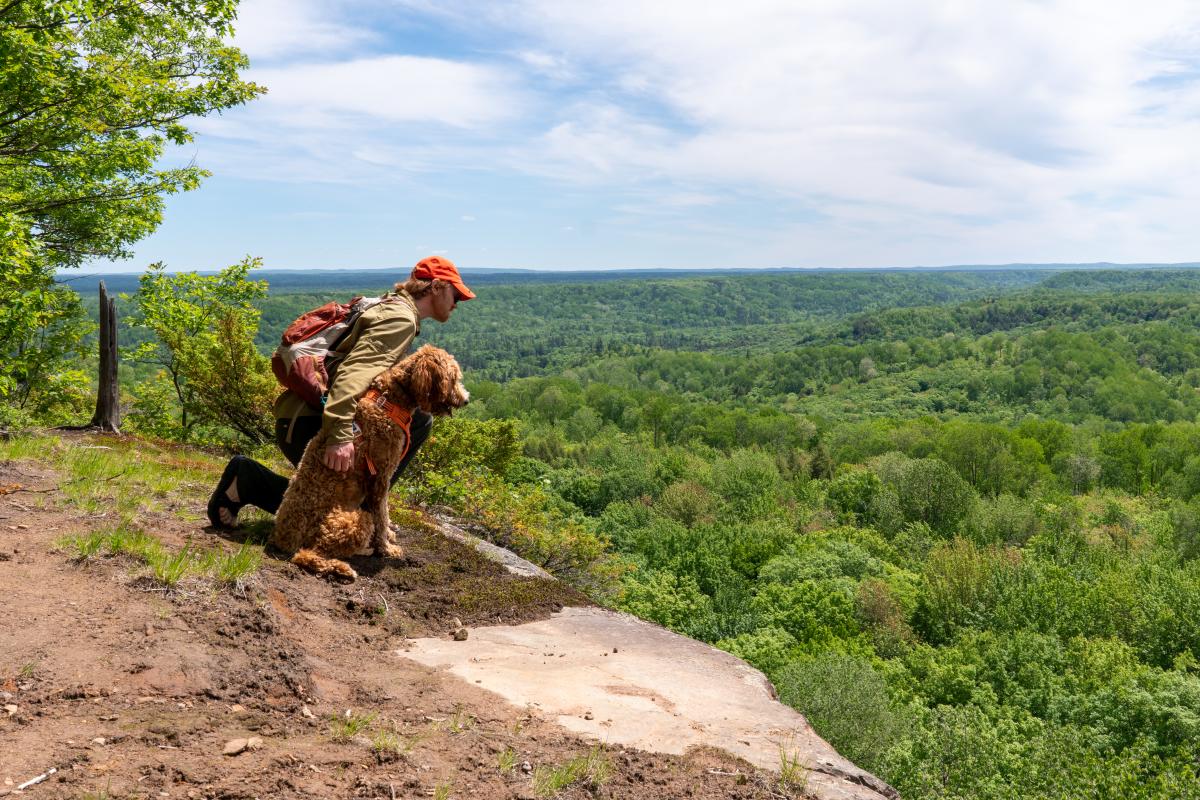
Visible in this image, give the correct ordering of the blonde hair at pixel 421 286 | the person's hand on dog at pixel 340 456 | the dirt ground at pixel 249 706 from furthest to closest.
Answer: the blonde hair at pixel 421 286 < the person's hand on dog at pixel 340 456 < the dirt ground at pixel 249 706

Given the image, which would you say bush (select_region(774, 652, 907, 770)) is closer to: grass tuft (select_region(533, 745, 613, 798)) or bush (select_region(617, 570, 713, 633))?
bush (select_region(617, 570, 713, 633))

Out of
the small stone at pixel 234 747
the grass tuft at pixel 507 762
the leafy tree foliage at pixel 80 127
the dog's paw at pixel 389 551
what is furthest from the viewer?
the leafy tree foliage at pixel 80 127

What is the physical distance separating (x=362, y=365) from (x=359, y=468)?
63 cm

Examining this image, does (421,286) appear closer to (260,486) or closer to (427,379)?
(427,379)

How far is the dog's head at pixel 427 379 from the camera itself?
4895mm

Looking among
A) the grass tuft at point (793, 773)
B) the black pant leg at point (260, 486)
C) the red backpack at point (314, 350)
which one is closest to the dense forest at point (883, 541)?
the black pant leg at point (260, 486)

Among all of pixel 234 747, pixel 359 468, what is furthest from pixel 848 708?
pixel 234 747

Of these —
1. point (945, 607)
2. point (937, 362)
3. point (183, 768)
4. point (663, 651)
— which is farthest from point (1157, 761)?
point (937, 362)

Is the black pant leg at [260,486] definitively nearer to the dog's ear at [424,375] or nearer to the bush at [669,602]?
the dog's ear at [424,375]

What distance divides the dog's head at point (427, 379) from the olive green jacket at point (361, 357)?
138 mm

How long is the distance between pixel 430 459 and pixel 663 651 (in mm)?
9294

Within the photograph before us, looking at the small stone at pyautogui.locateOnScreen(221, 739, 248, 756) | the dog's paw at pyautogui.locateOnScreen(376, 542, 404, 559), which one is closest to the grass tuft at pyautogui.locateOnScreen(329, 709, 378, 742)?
the small stone at pyautogui.locateOnScreen(221, 739, 248, 756)

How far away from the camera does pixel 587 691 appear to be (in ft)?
12.6

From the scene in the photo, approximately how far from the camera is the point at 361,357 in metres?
4.96
